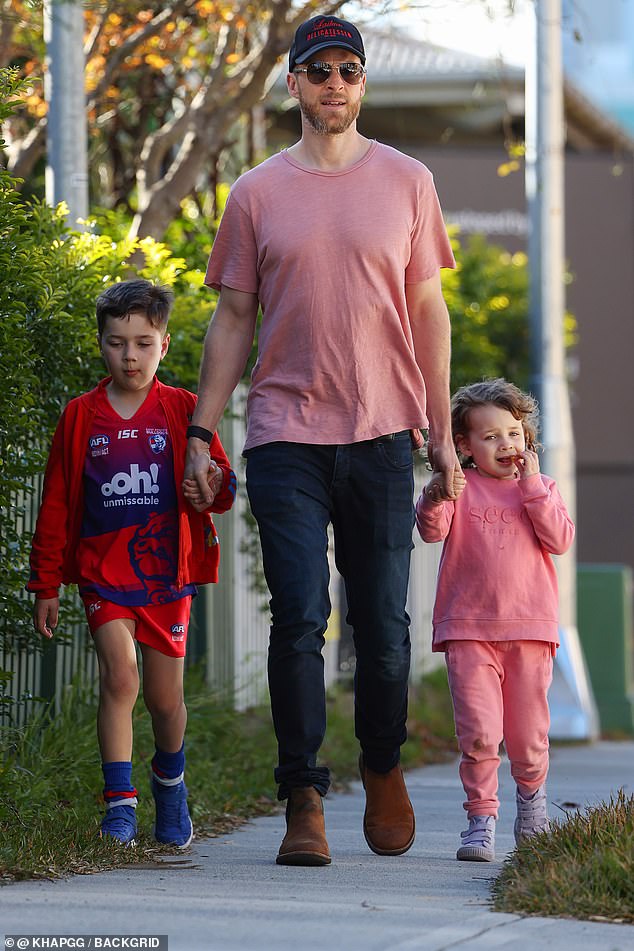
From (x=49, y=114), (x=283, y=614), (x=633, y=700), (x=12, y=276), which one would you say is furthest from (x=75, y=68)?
(x=633, y=700)

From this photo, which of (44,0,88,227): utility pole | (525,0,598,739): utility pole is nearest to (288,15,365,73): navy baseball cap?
(44,0,88,227): utility pole

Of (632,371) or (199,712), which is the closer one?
(199,712)

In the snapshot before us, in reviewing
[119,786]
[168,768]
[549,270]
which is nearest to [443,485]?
[168,768]

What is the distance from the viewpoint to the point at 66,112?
7.11 m

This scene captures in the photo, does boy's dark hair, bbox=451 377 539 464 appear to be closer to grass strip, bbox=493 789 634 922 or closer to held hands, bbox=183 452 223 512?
held hands, bbox=183 452 223 512

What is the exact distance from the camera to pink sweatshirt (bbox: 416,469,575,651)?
481 centimetres

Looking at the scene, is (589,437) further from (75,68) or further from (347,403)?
(347,403)

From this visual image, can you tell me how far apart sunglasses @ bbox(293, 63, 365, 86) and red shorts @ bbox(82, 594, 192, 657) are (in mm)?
1489

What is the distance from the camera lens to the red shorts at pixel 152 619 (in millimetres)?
4516

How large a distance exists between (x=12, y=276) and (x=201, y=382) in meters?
0.63

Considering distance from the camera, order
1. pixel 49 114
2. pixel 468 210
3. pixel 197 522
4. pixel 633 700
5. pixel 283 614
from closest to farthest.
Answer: pixel 283 614, pixel 197 522, pixel 49 114, pixel 633 700, pixel 468 210

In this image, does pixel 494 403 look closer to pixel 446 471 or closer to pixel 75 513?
pixel 446 471

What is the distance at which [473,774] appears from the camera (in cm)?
477

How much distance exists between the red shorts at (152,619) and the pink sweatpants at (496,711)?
818 millimetres
